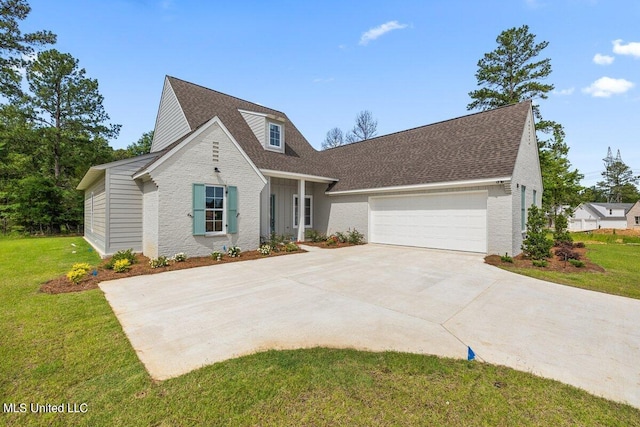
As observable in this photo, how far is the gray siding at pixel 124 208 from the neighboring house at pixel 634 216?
218ft

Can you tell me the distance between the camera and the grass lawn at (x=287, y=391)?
7.20ft

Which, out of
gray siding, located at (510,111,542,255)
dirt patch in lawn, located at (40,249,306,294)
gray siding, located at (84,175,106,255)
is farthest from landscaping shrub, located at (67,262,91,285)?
gray siding, located at (510,111,542,255)

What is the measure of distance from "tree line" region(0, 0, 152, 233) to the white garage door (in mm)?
22241

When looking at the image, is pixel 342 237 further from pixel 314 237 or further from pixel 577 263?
pixel 577 263

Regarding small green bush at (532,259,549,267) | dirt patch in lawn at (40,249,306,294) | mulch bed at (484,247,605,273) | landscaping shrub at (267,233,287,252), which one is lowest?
dirt patch in lawn at (40,249,306,294)

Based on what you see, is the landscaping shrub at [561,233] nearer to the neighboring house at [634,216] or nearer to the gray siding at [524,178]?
the gray siding at [524,178]

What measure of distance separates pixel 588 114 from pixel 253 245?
60.2ft

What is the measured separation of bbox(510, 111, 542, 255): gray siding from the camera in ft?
31.8

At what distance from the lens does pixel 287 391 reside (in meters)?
2.50

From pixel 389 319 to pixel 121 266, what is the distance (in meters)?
7.09

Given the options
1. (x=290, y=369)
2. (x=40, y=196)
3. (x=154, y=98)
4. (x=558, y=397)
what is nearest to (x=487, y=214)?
(x=558, y=397)

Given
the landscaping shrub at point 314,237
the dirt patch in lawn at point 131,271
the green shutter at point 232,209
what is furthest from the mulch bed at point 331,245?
the green shutter at point 232,209

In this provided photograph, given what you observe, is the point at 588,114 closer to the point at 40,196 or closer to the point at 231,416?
the point at 231,416

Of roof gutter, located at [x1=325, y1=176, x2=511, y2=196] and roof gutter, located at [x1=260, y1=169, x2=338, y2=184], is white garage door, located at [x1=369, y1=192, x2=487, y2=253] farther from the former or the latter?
roof gutter, located at [x1=260, y1=169, x2=338, y2=184]
